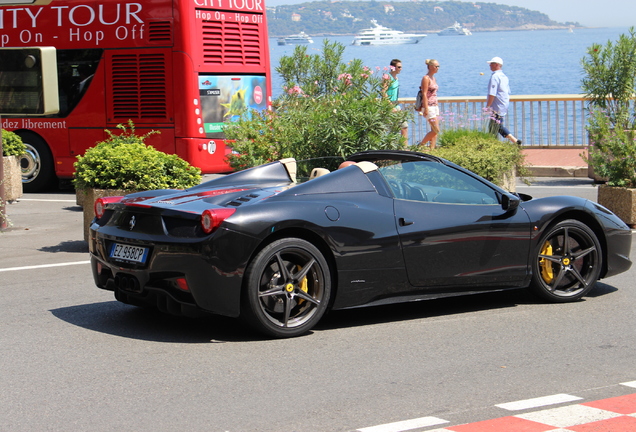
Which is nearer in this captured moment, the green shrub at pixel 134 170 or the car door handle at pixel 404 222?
the car door handle at pixel 404 222

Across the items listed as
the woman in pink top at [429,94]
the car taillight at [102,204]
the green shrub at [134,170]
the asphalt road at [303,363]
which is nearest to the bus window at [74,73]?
the woman in pink top at [429,94]

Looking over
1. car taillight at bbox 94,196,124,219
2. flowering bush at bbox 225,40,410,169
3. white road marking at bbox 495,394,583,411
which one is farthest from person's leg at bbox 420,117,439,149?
white road marking at bbox 495,394,583,411

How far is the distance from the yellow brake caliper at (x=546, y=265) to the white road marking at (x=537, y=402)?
7.76 feet

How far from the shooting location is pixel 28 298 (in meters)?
7.75

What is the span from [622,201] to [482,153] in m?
1.92

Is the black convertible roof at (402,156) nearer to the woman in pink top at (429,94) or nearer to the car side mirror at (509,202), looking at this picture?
the car side mirror at (509,202)

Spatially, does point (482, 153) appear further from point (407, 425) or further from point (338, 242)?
point (407, 425)

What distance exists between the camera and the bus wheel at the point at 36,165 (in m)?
16.7

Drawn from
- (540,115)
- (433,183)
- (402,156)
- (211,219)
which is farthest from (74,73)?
(211,219)

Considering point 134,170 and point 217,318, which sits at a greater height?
point 134,170

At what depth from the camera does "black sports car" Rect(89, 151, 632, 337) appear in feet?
19.9

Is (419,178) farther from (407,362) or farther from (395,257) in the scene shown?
(407,362)

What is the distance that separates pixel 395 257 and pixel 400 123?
428 cm

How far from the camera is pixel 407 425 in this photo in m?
4.63
